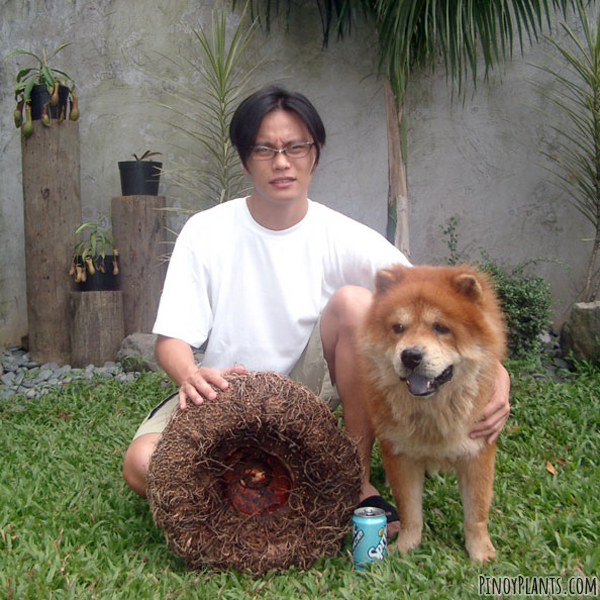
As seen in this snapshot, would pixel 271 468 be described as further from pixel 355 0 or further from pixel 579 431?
pixel 355 0

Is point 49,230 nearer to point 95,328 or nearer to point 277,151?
point 95,328

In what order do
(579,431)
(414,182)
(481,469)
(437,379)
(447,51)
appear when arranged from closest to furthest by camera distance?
1. (437,379)
2. (481,469)
3. (579,431)
4. (447,51)
5. (414,182)

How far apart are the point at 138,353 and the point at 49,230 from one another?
119 centimetres

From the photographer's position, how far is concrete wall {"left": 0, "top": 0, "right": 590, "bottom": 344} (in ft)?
17.0

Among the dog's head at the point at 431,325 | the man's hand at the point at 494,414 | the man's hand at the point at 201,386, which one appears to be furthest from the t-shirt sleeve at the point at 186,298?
the man's hand at the point at 494,414

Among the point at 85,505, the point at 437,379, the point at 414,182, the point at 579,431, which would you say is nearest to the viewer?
the point at 437,379

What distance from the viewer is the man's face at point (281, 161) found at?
→ 7.82ft

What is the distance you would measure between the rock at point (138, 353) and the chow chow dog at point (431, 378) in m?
2.70

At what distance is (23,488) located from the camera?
8.96 feet

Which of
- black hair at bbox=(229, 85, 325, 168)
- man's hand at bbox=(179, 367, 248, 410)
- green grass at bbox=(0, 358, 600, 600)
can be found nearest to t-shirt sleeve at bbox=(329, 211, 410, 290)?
black hair at bbox=(229, 85, 325, 168)

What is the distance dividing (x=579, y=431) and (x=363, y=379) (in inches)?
63.0

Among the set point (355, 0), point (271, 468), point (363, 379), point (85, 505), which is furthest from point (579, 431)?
point (355, 0)

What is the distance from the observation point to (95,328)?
15.8 feet

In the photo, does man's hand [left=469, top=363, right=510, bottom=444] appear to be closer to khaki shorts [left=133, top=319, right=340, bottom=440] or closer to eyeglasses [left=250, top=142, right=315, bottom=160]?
khaki shorts [left=133, top=319, right=340, bottom=440]
